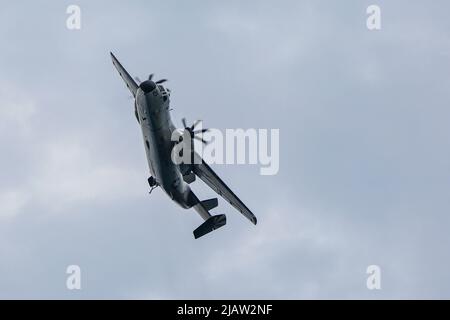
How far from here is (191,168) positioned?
80875mm

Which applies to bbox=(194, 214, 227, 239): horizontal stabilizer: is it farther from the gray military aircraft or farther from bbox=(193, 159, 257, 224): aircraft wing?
bbox=(193, 159, 257, 224): aircraft wing

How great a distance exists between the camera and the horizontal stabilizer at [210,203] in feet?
282

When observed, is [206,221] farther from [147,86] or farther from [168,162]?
[147,86]

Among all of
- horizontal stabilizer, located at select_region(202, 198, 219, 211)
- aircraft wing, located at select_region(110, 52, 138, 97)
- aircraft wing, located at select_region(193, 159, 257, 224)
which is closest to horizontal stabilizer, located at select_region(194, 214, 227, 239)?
horizontal stabilizer, located at select_region(202, 198, 219, 211)

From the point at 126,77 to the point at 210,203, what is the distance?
1894 centimetres

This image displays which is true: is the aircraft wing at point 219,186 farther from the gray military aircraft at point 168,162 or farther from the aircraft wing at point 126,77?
the aircraft wing at point 126,77

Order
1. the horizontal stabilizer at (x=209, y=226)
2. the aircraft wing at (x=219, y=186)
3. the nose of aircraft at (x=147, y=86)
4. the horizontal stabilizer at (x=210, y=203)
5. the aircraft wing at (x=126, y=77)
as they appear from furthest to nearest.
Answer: the horizontal stabilizer at (x=210, y=203)
the horizontal stabilizer at (x=209, y=226)
the aircraft wing at (x=126, y=77)
the aircraft wing at (x=219, y=186)
the nose of aircraft at (x=147, y=86)

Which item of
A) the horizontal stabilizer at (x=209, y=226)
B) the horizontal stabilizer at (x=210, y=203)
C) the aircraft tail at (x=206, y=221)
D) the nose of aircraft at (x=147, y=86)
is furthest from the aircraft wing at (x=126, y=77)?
the horizontal stabilizer at (x=209, y=226)

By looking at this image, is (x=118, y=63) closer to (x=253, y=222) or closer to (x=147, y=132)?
(x=147, y=132)

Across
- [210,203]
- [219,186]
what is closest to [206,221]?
[210,203]

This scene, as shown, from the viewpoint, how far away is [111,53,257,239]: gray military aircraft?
71.4 m
